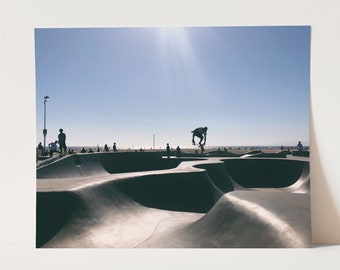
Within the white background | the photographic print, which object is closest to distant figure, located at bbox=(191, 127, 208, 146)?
the photographic print

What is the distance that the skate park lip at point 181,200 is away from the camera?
6008mm

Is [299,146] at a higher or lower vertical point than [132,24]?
lower

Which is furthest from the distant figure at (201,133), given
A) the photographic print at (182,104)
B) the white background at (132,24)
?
the white background at (132,24)

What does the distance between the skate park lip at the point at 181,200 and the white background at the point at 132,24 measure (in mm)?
311

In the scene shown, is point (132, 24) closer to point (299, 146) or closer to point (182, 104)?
point (182, 104)

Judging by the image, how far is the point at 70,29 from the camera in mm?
6480

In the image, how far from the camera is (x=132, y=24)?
6.46m

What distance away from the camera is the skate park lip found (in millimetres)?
6008

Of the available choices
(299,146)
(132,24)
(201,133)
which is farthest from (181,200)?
(132,24)

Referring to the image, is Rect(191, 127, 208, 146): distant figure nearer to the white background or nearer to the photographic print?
the photographic print

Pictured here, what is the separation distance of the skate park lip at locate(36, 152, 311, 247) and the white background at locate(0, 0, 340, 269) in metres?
0.31

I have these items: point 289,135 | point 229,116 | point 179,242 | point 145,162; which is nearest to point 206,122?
point 229,116

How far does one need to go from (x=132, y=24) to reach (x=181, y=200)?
15.3ft

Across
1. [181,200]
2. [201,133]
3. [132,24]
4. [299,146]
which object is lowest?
[181,200]
